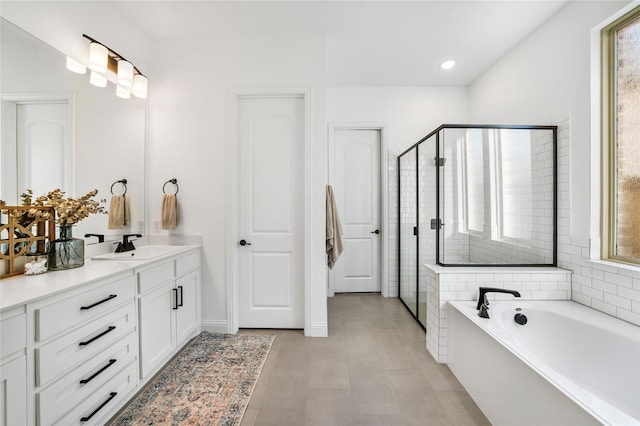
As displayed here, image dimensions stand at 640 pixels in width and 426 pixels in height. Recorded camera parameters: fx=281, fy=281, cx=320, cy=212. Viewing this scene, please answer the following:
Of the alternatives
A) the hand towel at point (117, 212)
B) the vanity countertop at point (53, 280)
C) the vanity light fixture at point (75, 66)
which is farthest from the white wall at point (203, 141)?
the vanity countertop at point (53, 280)

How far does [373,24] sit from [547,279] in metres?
2.50

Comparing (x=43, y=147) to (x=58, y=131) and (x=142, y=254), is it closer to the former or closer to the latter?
(x=58, y=131)

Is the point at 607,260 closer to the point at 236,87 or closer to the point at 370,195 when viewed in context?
the point at 370,195

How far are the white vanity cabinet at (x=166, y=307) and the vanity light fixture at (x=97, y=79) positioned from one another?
4.55 feet

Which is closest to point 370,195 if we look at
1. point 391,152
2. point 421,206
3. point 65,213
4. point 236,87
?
point 391,152

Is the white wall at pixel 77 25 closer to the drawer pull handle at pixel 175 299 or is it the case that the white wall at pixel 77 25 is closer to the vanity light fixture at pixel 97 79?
the vanity light fixture at pixel 97 79

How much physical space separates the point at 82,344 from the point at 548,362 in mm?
2674

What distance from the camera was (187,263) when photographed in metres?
2.43

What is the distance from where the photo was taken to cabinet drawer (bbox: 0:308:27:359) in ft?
3.43

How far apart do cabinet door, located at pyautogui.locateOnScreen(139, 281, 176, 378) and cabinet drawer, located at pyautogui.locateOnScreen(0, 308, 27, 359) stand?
0.71 m

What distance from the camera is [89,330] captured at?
1427mm

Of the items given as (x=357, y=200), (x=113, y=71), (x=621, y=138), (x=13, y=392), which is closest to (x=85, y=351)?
(x=13, y=392)

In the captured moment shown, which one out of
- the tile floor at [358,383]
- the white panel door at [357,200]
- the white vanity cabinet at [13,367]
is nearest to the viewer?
the white vanity cabinet at [13,367]

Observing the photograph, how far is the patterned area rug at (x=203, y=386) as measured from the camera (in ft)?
5.26
